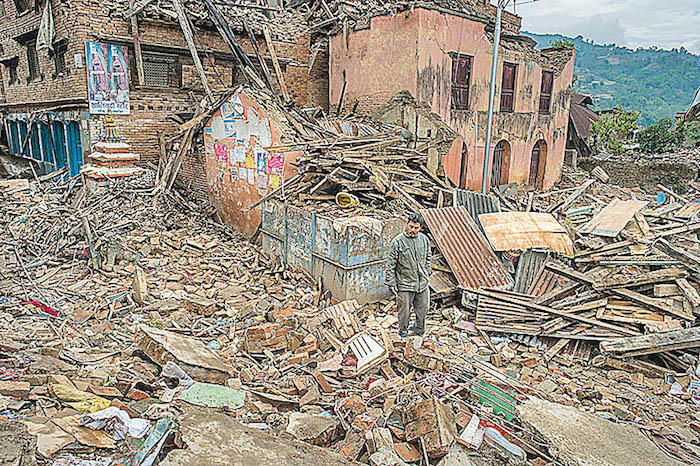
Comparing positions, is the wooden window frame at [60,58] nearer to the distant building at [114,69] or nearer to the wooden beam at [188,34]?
the distant building at [114,69]

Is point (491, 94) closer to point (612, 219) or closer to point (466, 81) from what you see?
point (466, 81)

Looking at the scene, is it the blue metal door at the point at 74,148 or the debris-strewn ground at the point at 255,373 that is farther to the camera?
the blue metal door at the point at 74,148

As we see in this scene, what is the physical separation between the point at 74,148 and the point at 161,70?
381 centimetres

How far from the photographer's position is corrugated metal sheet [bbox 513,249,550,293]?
8.49 meters

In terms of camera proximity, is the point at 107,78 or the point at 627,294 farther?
the point at 107,78

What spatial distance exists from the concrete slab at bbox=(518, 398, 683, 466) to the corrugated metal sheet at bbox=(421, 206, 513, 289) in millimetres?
3824

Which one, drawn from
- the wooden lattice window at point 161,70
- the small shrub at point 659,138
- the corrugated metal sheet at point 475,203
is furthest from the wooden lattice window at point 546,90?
the small shrub at point 659,138

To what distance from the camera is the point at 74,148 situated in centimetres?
1461

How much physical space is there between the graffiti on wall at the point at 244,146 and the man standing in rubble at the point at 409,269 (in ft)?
13.6

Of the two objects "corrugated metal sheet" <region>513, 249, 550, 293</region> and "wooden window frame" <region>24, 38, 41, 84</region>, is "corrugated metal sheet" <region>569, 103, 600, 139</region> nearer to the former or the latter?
"corrugated metal sheet" <region>513, 249, 550, 293</region>

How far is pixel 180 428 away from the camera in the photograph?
3281 millimetres

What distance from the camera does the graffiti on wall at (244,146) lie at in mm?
9961

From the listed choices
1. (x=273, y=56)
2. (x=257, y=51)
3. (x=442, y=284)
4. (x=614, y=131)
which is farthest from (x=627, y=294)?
(x=614, y=131)

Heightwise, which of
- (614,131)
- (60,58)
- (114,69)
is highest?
(60,58)
